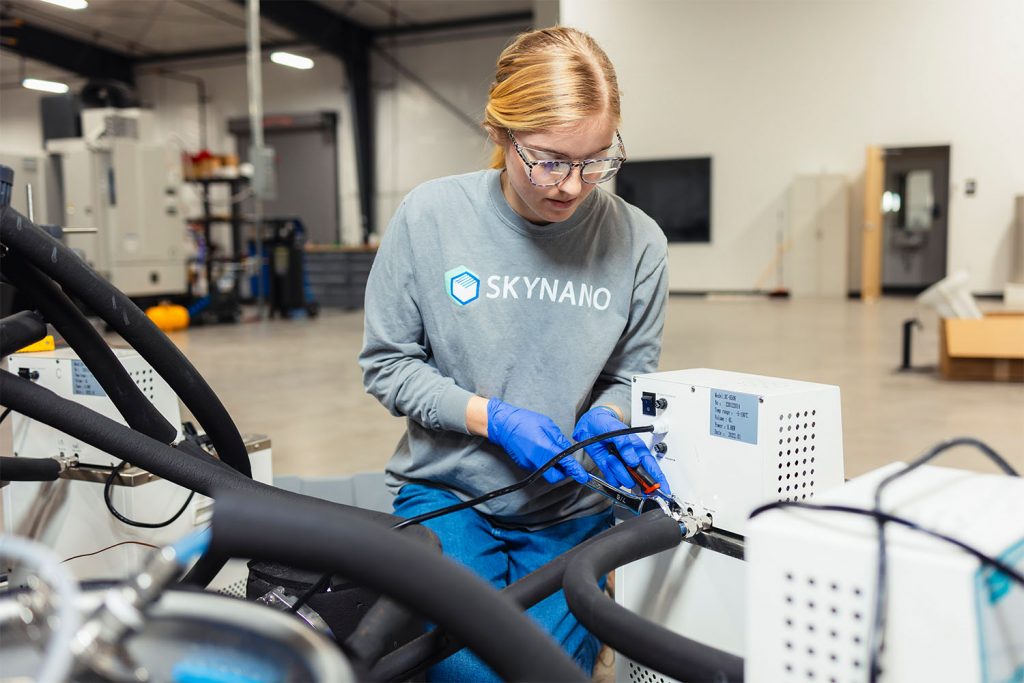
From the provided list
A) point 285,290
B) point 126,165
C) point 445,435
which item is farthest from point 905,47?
point 445,435

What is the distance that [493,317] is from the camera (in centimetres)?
117

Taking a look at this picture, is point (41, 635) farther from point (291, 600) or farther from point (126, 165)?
point (126, 165)

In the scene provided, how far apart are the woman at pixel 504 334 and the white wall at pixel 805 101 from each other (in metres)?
4.29

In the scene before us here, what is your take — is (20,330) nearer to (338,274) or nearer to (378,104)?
(338,274)

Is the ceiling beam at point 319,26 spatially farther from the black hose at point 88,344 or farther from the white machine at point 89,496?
the black hose at point 88,344

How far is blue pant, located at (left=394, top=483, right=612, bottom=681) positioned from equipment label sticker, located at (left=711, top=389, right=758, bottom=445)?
0.35 meters

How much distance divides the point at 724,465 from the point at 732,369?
322cm

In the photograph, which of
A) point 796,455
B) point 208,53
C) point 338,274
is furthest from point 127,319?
point 208,53

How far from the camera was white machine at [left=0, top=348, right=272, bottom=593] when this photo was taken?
54.4 inches

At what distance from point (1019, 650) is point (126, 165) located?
22.1 ft

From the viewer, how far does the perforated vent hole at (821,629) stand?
0.54 metres

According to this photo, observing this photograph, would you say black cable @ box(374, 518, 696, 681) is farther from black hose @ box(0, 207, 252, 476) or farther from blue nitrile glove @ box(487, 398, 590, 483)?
black hose @ box(0, 207, 252, 476)

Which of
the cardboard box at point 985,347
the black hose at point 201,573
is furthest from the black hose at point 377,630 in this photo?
the cardboard box at point 985,347

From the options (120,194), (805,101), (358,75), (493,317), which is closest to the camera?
(493,317)
